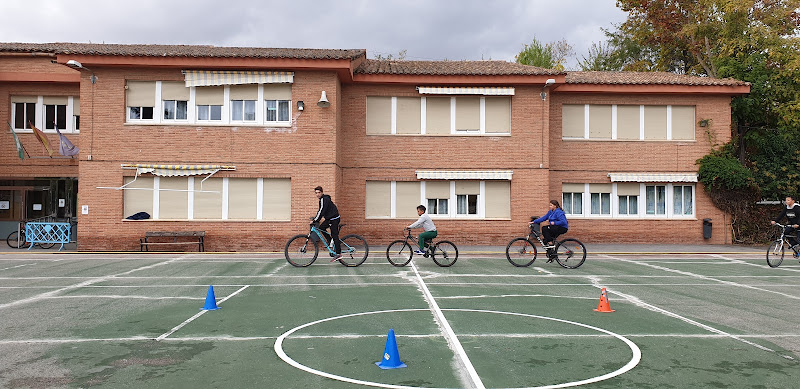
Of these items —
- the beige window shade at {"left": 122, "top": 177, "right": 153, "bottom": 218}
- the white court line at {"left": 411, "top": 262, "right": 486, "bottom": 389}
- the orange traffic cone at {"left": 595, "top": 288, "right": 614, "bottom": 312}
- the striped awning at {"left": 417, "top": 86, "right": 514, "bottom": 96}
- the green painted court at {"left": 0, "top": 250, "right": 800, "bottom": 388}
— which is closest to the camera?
the white court line at {"left": 411, "top": 262, "right": 486, "bottom": 389}

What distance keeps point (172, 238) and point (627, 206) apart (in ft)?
55.7

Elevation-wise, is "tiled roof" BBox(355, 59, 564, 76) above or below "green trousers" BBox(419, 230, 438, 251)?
above

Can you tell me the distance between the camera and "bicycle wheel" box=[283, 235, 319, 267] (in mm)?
14836

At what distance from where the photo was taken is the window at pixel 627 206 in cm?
2398

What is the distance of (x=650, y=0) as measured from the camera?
3000 cm

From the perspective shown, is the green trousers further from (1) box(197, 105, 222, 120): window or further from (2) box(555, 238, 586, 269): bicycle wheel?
(1) box(197, 105, 222, 120): window

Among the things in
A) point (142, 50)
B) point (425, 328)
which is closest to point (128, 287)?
point (425, 328)

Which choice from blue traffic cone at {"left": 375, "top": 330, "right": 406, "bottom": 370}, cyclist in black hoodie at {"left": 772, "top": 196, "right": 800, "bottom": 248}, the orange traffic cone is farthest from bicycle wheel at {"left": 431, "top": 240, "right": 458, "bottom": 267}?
blue traffic cone at {"left": 375, "top": 330, "right": 406, "bottom": 370}

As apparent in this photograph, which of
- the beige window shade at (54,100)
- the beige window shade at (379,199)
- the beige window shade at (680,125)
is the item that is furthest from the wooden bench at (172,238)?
the beige window shade at (680,125)

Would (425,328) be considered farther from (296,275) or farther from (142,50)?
(142,50)

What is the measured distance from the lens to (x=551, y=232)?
50.0 feet

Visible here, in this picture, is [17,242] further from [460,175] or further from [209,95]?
[460,175]

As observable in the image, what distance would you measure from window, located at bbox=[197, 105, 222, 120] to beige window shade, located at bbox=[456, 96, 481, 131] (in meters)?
8.54

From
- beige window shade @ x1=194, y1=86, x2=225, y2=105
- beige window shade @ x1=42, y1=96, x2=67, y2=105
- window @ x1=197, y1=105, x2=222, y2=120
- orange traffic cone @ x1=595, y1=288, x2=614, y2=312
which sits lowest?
orange traffic cone @ x1=595, y1=288, x2=614, y2=312
